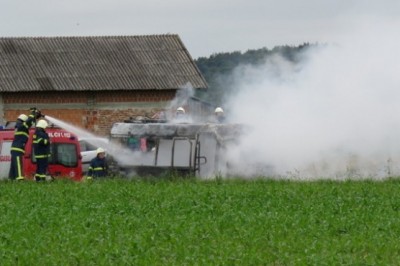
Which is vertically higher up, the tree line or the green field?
the tree line

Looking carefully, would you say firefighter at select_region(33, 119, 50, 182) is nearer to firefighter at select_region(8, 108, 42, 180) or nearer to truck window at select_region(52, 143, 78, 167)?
firefighter at select_region(8, 108, 42, 180)

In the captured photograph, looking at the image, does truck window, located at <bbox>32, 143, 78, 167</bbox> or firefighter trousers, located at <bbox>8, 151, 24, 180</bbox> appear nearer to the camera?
firefighter trousers, located at <bbox>8, 151, 24, 180</bbox>

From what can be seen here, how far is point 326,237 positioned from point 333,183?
8763 millimetres

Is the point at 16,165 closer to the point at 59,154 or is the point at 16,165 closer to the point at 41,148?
the point at 41,148

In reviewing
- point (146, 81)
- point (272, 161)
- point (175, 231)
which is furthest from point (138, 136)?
point (146, 81)

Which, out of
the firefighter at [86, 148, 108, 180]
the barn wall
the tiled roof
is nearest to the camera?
the firefighter at [86, 148, 108, 180]

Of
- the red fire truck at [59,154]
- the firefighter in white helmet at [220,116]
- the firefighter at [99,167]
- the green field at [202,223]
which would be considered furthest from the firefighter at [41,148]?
the firefighter in white helmet at [220,116]

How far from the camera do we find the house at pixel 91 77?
5800 cm

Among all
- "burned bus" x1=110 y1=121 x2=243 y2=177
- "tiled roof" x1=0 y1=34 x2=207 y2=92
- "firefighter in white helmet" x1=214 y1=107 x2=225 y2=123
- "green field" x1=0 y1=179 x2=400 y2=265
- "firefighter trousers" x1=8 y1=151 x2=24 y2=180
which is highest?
"tiled roof" x1=0 y1=34 x2=207 y2=92

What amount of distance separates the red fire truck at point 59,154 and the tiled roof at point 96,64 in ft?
70.3

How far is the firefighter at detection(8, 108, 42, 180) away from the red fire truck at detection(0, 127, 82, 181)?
45.1 inches

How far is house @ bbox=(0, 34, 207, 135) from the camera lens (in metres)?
58.0

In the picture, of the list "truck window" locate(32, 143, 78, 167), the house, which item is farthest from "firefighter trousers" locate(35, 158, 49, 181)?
the house

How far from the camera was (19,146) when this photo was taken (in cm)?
3362
